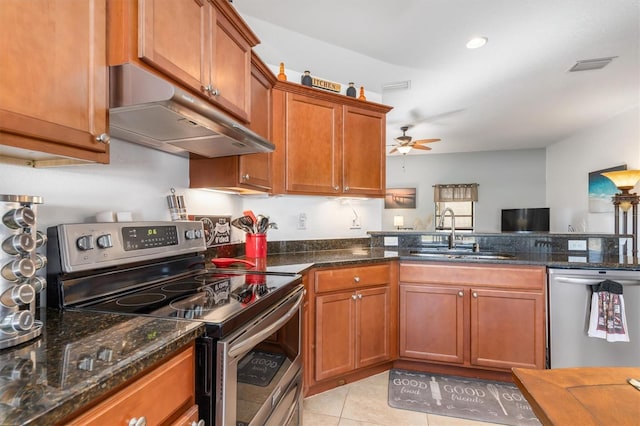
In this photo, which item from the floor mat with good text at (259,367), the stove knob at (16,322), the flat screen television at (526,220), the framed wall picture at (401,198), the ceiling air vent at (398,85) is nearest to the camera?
the stove knob at (16,322)

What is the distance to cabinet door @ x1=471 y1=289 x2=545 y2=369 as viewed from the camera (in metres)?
2.10

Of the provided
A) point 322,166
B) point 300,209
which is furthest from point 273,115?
point 300,209

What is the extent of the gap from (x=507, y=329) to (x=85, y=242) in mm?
2466

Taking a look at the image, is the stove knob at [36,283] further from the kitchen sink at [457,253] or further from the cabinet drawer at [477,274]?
the kitchen sink at [457,253]

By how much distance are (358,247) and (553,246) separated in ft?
5.32

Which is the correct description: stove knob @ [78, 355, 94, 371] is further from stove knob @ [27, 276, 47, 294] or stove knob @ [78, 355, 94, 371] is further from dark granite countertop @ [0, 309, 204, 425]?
stove knob @ [27, 276, 47, 294]

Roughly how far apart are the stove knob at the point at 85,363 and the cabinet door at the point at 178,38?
2.99ft

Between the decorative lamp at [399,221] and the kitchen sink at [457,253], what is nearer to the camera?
the kitchen sink at [457,253]

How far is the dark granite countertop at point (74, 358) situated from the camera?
479mm

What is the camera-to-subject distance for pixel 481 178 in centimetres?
685

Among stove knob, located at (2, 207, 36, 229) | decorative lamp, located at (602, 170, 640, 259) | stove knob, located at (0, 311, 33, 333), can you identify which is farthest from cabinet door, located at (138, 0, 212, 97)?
decorative lamp, located at (602, 170, 640, 259)

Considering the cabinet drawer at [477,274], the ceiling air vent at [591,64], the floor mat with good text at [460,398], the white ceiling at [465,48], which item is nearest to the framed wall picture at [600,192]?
the white ceiling at [465,48]

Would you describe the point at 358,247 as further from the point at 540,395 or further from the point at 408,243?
the point at 540,395

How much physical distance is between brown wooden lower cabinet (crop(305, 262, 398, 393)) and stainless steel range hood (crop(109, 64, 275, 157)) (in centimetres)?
96
